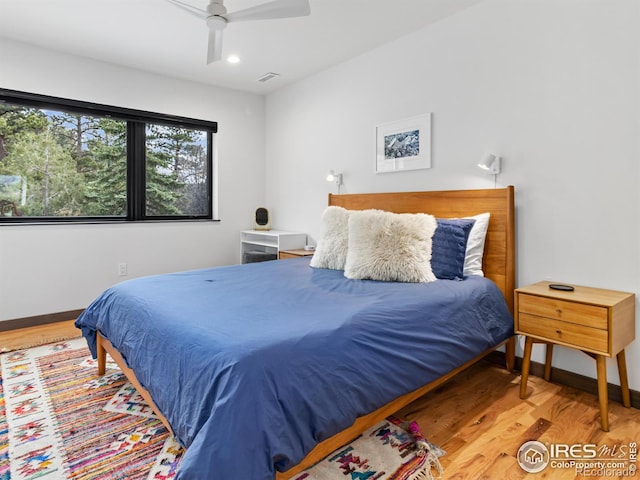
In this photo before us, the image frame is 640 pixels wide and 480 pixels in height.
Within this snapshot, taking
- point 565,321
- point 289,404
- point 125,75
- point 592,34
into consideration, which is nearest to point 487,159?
point 592,34

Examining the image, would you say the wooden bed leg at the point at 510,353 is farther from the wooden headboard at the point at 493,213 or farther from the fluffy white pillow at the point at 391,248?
the fluffy white pillow at the point at 391,248

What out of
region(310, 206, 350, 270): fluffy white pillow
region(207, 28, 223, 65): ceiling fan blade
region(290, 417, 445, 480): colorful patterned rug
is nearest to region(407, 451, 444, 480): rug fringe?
region(290, 417, 445, 480): colorful patterned rug

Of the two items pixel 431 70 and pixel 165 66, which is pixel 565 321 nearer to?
pixel 431 70

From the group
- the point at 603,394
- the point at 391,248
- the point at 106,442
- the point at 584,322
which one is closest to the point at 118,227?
the point at 106,442

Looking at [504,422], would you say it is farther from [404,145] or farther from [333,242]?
[404,145]

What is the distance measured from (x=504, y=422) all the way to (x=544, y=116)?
1.82 meters

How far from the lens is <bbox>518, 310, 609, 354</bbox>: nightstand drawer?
6.00 ft

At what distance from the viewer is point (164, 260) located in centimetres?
418

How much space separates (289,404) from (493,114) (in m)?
2.37

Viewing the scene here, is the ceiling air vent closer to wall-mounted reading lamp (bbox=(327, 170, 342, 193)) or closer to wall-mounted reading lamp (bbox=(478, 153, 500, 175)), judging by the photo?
wall-mounted reading lamp (bbox=(327, 170, 342, 193))

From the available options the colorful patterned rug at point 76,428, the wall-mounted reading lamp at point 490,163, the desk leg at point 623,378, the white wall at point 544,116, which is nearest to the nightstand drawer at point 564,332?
the desk leg at point 623,378

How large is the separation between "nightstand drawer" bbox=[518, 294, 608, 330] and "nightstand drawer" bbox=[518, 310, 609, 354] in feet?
0.08

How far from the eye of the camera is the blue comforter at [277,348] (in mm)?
1157

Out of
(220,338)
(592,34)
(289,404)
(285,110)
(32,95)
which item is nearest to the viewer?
(289,404)
